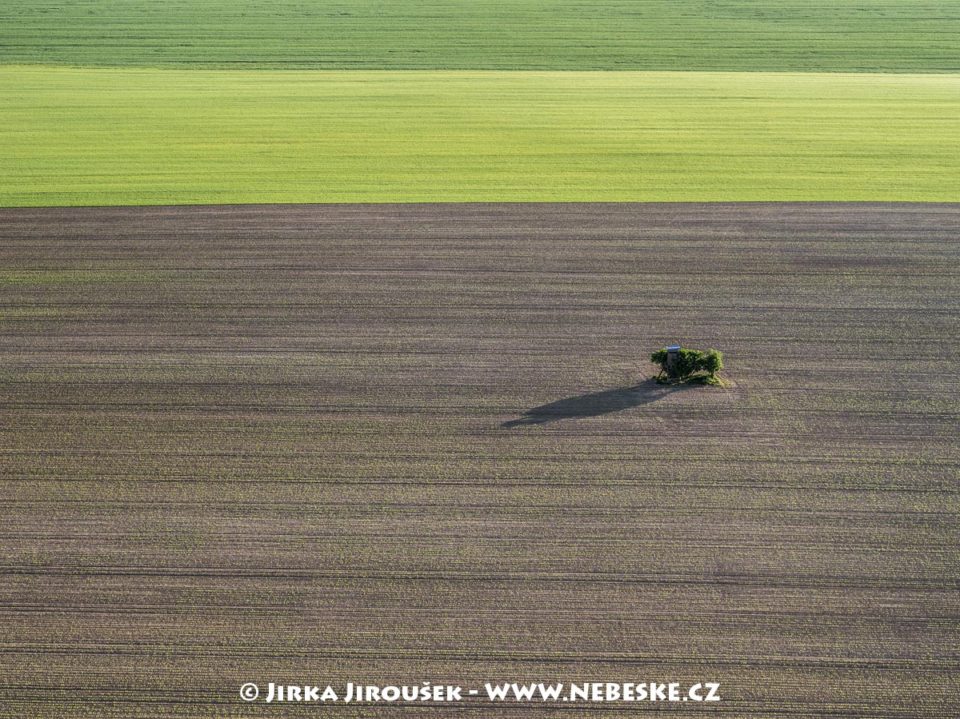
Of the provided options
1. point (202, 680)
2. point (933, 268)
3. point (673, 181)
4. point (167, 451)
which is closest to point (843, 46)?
point (673, 181)

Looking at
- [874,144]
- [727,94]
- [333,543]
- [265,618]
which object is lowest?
[265,618]

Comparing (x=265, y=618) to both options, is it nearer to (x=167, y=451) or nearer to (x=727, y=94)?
(x=167, y=451)

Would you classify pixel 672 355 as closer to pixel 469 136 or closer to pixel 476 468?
pixel 476 468

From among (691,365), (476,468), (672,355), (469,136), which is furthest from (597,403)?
(469,136)

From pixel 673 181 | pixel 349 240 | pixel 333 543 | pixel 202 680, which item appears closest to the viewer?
pixel 202 680

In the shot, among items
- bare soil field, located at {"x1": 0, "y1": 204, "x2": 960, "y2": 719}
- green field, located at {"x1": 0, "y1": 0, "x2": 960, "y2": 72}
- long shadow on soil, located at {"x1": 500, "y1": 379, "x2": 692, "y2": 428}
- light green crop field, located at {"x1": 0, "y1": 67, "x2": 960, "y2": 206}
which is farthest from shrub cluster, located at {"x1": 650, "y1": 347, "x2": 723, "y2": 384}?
green field, located at {"x1": 0, "y1": 0, "x2": 960, "y2": 72}

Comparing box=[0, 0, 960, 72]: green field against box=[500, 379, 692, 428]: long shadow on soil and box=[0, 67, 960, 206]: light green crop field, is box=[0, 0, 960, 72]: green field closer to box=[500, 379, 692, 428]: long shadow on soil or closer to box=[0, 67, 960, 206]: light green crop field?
box=[0, 67, 960, 206]: light green crop field
